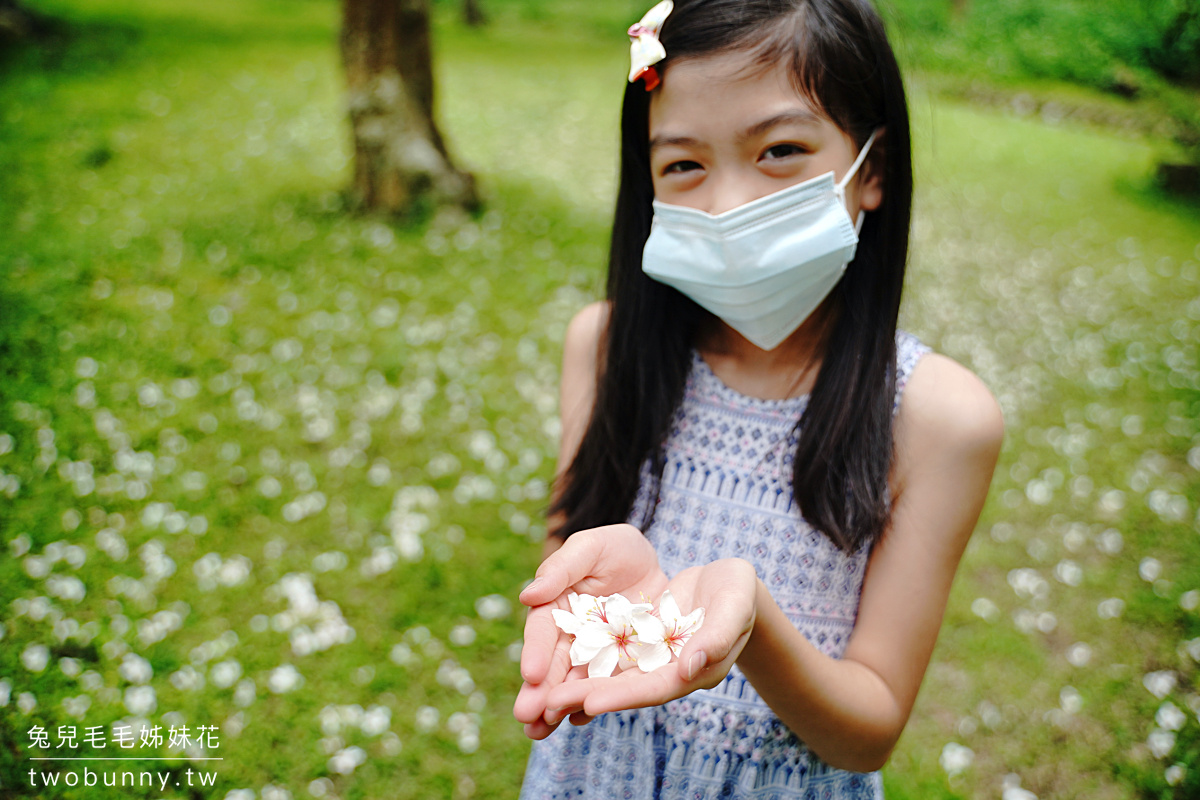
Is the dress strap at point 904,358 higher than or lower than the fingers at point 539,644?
higher

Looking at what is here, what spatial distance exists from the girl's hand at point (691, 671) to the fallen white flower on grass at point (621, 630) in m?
0.03

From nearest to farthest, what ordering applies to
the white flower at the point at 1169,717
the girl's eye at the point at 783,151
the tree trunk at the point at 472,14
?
the girl's eye at the point at 783,151
the white flower at the point at 1169,717
the tree trunk at the point at 472,14

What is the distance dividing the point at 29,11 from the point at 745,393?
1244 cm

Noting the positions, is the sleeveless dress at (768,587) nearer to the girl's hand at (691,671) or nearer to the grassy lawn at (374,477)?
the girl's hand at (691,671)

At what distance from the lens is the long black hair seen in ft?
4.21

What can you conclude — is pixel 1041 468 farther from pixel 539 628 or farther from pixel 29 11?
pixel 29 11

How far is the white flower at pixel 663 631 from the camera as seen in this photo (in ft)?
3.32

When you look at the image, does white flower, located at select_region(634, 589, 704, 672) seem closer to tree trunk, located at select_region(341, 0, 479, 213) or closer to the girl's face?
the girl's face

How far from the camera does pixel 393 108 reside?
561cm

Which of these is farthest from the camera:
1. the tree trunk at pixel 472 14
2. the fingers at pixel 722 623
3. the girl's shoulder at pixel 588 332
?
the tree trunk at pixel 472 14

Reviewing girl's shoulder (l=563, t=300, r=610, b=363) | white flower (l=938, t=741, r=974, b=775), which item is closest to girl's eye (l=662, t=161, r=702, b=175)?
girl's shoulder (l=563, t=300, r=610, b=363)

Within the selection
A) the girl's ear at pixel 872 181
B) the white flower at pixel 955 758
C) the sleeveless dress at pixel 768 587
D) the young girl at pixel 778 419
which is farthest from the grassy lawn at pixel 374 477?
the girl's ear at pixel 872 181

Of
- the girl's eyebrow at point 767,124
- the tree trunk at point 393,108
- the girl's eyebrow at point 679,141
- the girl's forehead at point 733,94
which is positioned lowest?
the tree trunk at point 393,108

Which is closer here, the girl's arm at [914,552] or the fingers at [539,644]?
the fingers at [539,644]
